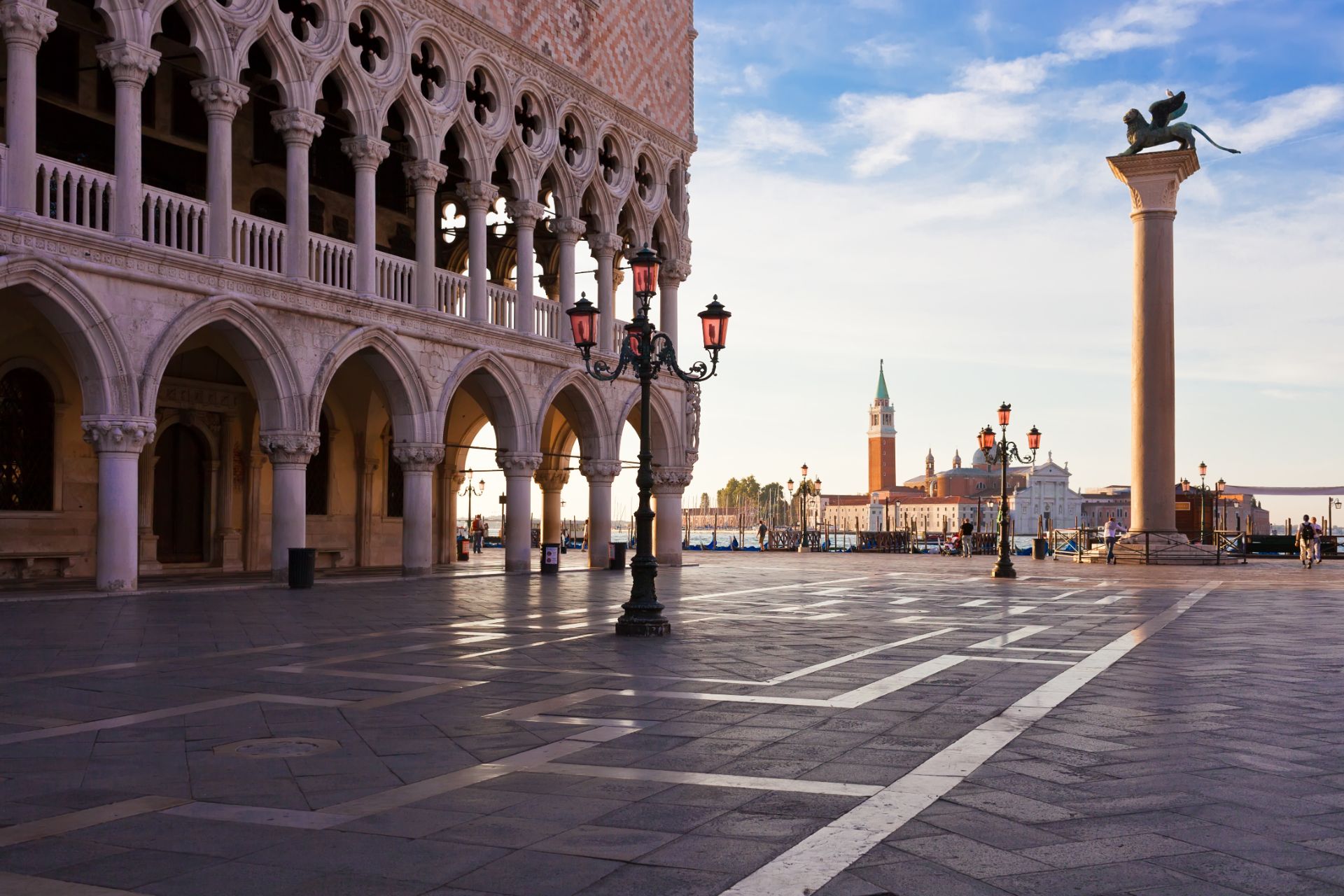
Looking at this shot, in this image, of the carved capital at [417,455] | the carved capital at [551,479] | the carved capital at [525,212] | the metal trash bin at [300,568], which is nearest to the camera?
the metal trash bin at [300,568]

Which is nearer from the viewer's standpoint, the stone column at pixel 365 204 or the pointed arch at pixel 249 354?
the pointed arch at pixel 249 354

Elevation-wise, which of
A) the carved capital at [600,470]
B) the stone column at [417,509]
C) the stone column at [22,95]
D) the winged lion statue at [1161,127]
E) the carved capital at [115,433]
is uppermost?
the winged lion statue at [1161,127]

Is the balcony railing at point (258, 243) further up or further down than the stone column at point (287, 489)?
further up

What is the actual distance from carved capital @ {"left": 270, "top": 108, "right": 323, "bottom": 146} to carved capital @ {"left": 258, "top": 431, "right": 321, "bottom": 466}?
4.43m

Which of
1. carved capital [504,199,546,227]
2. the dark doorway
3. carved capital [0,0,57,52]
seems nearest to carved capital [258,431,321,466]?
the dark doorway

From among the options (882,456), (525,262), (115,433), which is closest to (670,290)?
(525,262)

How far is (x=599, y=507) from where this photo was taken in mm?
26891

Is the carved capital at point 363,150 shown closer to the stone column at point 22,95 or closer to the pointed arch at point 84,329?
the stone column at point 22,95

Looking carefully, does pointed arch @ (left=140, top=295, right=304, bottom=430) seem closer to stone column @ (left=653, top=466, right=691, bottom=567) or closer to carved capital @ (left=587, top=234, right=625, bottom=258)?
carved capital @ (left=587, top=234, right=625, bottom=258)

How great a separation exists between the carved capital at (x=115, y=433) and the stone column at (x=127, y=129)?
2.40 meters

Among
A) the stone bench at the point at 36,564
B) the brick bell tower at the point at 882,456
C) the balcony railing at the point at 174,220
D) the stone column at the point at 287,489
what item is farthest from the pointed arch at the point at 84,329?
the brick bell tower at the point at 882,456

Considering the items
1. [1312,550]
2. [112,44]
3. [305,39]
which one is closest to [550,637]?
[112,44]

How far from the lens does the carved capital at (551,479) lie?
3275cm

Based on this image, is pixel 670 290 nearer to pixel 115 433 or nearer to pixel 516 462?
pixel 516 462
